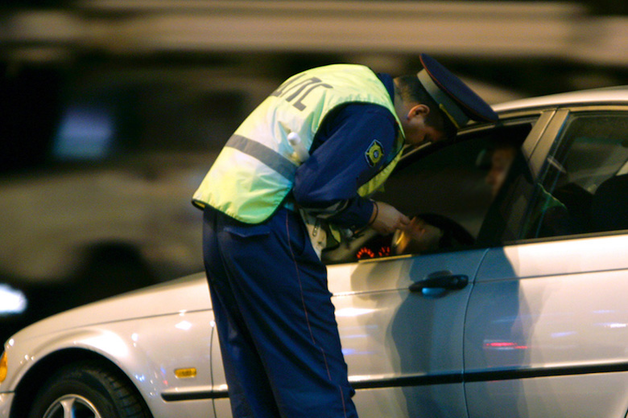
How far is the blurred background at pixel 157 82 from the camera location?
5488 millimetres

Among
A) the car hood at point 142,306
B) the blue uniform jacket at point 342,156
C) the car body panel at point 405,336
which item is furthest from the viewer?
the car hood at point 142,306

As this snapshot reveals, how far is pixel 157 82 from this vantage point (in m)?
6.30

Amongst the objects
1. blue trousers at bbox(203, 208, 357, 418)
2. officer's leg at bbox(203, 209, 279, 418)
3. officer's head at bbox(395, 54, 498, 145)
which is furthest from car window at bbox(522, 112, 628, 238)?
officer's leg at bbox(203, 209, 279, 418)

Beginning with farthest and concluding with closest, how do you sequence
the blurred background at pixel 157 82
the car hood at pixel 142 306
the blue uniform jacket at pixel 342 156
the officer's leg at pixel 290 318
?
the blurred background at pixel 157 82 < the car hood at pixel 142 306 < the officer's leg at pixel 290 318 < the blue uniform jacket at pixel 342 156

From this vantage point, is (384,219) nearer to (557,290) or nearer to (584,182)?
(557,290)

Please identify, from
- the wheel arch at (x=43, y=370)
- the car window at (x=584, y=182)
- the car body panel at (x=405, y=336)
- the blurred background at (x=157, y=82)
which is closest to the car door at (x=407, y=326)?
the car body panel at (x=405, y=336)

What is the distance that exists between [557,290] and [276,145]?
3.01ft

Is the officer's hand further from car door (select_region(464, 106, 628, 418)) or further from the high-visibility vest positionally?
car door (select_region(464, 106, 628, 418))

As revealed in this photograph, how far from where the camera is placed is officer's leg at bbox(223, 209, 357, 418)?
1903 mm

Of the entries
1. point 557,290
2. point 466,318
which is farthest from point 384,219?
point 557,290

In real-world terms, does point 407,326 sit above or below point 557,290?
below

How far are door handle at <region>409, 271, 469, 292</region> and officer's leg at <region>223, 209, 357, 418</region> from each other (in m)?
0.39

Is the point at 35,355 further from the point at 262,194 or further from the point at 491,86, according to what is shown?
the point at 491,86

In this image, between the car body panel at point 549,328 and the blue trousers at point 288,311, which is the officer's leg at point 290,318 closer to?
the blue trousers at point 288,311
